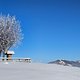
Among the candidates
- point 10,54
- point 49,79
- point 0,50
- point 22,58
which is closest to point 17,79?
point 49,79

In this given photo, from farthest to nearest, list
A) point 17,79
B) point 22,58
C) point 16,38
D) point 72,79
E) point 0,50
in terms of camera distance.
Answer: point 16,38 → point 0,50 → point 22,58 → point 72,79 → point 17,79

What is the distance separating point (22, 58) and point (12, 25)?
59.2ft

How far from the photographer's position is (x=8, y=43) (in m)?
59.9

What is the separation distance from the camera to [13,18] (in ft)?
209

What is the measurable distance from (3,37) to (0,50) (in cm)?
385

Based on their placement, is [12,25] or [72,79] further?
[12,25]

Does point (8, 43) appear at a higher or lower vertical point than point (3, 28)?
lower

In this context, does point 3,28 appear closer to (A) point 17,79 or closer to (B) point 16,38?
(B) point 16,38

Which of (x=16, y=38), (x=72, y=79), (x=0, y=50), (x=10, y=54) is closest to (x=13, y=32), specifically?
(x=16, y=38)

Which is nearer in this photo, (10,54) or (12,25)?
(10,54)

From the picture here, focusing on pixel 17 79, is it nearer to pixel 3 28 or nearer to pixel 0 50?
pixel 0 50

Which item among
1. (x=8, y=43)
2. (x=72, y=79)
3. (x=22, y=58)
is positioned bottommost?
(x=72, y=79)

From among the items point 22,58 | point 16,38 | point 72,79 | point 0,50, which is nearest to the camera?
point 72,79

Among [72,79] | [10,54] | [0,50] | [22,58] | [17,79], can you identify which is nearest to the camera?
[17,79]
